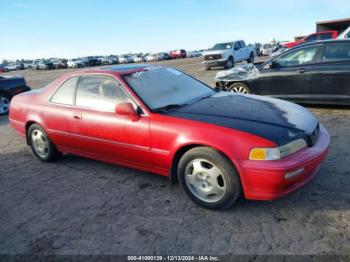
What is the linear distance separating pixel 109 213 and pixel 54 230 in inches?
22.1

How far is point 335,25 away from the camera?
24516 millimetres

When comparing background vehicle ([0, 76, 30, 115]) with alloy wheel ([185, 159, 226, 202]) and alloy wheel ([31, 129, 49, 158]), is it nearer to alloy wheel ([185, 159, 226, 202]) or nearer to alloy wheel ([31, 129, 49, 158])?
alloy wheel ([31, 129, 49, 158])

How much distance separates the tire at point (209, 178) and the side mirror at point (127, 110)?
2.45 ft

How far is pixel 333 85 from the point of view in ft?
20.8

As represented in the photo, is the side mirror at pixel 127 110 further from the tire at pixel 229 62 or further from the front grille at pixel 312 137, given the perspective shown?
the tire at pixel 229 62

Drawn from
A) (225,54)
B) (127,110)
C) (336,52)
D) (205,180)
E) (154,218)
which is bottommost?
(154,218)

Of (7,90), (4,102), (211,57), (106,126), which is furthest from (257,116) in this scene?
(211,57)

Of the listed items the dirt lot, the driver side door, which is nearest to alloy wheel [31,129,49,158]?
the dirt lot

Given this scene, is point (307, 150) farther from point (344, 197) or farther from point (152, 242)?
point (152, 242)

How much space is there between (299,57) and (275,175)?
4.89 meters

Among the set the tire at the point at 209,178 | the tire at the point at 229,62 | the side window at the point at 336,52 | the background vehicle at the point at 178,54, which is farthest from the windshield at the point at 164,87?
the background vehicle at the point at 178,54

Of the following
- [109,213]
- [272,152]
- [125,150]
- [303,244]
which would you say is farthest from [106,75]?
[303,244]

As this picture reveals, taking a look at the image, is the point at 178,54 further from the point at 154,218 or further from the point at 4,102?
the point at 154,218

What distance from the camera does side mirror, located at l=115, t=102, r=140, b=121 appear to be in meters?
3.51
